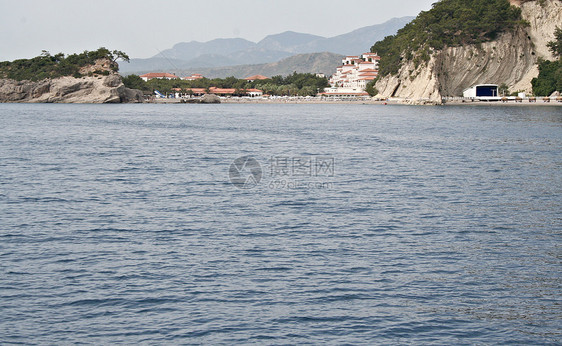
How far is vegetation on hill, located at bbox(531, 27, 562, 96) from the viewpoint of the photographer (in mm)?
109556

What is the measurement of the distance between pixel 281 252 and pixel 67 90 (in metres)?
141

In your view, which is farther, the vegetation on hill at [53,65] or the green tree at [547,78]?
the vegetation on hill at [53,65]

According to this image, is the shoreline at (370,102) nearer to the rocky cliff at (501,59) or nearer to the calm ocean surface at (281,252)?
the rocky cliff at (501,59)

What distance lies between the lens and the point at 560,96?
109938mm

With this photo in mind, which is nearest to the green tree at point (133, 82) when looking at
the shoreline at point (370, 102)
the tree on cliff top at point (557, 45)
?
the shoreline at point (370, 102)

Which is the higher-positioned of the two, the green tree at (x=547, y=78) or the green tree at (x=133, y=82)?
the green tree at (x=133, y=82)

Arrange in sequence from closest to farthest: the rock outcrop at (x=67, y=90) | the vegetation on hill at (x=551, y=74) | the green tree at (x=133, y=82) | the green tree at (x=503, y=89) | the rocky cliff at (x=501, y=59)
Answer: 1. the vegetation on hill at (x=551, y=74)
2. the rocky cliff at (x=501, y=59)
3. the green tree at (x=503, y=89)
4. the rock outcrop at (x=67, y=90)
5. the green tree at (x=133, y=82)

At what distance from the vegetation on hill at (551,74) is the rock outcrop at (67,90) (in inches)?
3561

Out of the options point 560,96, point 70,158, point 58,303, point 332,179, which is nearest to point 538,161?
point 332,179

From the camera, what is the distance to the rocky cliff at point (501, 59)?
122 metres

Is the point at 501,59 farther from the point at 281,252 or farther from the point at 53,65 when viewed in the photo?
the point at 281,252

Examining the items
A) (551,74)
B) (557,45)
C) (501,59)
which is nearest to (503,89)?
(501,59)

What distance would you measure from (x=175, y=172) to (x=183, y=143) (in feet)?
56.6

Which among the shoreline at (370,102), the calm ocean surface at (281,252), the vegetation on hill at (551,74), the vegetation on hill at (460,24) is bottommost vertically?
the calm ocean surface at (281,252)
